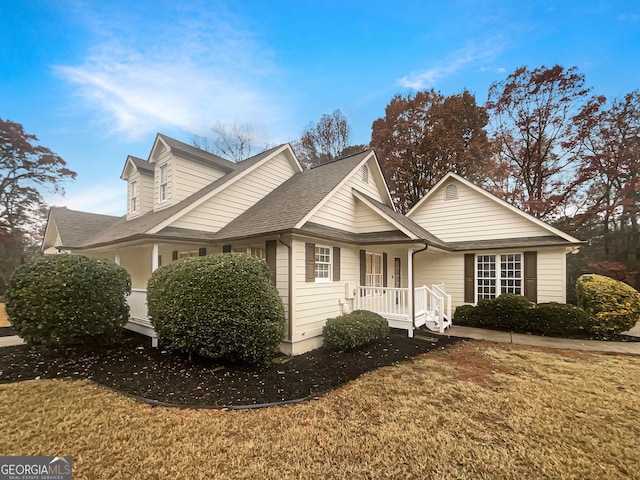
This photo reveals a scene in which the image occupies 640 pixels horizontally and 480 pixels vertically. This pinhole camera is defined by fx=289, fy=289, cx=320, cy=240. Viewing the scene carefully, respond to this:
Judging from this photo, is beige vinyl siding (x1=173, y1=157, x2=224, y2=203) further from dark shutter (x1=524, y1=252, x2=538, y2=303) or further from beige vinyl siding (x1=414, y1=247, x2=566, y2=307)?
dark shutter (x1=524, y1=252, x2=538, y2=303)

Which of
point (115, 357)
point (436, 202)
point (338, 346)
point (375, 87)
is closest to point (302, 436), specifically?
point (338, 346)

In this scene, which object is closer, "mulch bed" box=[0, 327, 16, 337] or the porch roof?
"mulch bed" box=[0, 327, 16, 337]

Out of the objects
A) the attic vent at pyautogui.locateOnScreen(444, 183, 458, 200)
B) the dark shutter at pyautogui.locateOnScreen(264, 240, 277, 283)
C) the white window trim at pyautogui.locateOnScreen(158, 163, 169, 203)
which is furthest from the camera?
the attic vent at pyautogui.locateOnScreen(444, 183, 458, 200)

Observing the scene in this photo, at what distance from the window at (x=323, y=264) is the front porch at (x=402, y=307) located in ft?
4.33

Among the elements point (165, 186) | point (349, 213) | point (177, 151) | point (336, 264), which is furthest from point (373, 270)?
point (165, 186)

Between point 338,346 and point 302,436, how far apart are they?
12.2 ft

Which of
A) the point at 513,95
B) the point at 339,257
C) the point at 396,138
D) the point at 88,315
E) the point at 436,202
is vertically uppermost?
the point at 513,95

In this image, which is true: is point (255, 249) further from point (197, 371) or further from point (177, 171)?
point (177, 171)

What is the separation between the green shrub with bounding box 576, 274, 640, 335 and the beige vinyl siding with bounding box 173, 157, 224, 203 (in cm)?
1366

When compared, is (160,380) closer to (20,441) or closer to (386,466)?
(20,441)

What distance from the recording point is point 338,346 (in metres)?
7.07

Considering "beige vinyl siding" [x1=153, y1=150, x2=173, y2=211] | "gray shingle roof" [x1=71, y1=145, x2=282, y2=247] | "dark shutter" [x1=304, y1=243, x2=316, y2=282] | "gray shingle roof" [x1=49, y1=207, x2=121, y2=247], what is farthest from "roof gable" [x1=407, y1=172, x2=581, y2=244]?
"gray shingle roof" [x1=49, y1=207, x2=121, y2=247]

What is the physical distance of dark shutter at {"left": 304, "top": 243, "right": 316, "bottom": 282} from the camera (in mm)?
7438

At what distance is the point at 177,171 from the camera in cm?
1041
